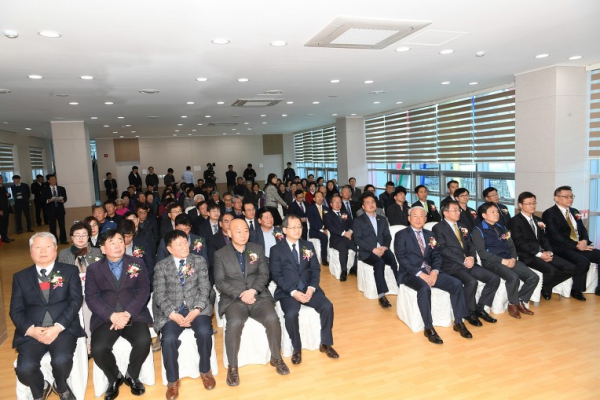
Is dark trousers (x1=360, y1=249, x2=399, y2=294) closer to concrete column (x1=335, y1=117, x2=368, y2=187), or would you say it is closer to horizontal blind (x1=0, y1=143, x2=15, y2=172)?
concrete column (x1=335, y1=117, x2=368, y2=187)

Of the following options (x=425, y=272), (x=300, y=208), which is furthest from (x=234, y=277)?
(x=300, y=208)

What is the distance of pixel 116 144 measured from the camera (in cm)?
1969

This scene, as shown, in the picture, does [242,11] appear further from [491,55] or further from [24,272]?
[491,55]

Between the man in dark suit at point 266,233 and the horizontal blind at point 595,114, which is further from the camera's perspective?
the horizontal blind at point 595,114

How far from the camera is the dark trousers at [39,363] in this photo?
3.18 m

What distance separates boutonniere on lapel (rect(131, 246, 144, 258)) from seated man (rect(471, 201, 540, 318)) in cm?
409

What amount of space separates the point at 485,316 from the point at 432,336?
0.88 meters

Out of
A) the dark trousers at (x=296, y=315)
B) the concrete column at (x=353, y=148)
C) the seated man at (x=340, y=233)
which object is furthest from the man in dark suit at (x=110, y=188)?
the dark trousers at (x=296, y=315)

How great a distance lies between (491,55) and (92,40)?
491cm

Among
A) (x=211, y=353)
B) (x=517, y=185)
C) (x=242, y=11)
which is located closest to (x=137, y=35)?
(x=242, y=11)

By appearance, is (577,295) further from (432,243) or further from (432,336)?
(432,336)

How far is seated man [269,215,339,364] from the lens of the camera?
3.91m

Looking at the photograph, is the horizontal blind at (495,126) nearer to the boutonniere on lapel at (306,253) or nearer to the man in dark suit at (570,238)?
the man in dark suit at (570,238)

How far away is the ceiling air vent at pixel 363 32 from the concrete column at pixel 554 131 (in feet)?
11.5
